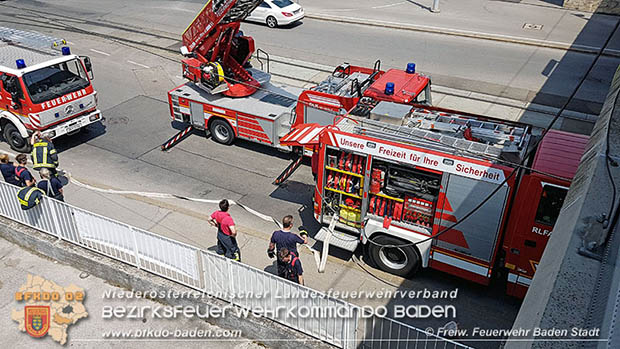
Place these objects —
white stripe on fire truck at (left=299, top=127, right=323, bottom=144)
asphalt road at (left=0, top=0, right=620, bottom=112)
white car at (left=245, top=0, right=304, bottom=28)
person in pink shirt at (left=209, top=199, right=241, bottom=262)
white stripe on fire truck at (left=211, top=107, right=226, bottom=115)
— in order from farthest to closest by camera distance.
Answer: white car at (left=245, top=0, right=304, bottom=28) → asphalt road at (left=0, top=0, right=620, bottom=112) → white stripe on fire truck at (left=211, top=107, right=226, bottom=115) → white stripe on fire truck at (left=299, top=127, right=323, bottom=144) → person in pink shirt at (left=209, top=199, right=241, bottom=262)

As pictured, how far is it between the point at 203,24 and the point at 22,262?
7365 mm

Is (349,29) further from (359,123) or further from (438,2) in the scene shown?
(359,123)

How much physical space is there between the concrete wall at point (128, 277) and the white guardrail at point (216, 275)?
11 centimetres

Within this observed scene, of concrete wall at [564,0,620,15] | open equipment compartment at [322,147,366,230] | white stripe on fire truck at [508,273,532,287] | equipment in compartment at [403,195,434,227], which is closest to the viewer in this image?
white stripe on fire truck at [508,273,532,287]

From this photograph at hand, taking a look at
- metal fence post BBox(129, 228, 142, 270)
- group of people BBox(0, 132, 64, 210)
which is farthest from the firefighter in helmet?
metal fence post BBox(129, 228, 142, 270)

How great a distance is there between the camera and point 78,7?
2808cm

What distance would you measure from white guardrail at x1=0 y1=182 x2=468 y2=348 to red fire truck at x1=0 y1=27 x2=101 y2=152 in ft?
11.6

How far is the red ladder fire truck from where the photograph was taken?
38.0 ft

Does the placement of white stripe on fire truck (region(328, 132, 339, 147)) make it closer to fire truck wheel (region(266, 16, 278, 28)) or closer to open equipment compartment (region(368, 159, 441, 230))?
open equipment compartment (region(368, 159, 441, 230))

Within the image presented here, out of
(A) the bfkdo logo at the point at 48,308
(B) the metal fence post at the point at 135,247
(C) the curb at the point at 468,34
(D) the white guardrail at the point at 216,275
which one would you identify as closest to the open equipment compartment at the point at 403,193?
(D) the white guardrail at the point at 216,275

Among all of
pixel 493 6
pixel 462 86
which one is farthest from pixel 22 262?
pixel 493 6

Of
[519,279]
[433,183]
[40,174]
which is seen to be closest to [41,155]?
[40,174]

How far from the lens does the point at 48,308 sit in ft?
27.6

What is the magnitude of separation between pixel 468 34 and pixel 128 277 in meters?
19.1
